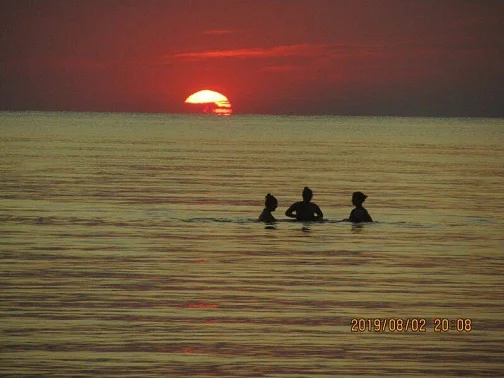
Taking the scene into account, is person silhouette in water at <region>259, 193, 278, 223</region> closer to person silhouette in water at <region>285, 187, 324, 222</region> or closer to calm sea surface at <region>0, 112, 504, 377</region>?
calm sea surface at <region>0, 112, 504, 377</region>

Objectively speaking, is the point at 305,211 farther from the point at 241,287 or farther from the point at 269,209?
the point at 241,287

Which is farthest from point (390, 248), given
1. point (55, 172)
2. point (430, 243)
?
point (55, 172)

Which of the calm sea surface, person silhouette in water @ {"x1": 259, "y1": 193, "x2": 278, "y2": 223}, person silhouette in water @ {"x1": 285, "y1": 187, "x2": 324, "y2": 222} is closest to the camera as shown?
the calm sea surface

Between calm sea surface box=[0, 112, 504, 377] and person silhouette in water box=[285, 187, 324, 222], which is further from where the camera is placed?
person silhouette in water box=[285, 187, 324, 222]

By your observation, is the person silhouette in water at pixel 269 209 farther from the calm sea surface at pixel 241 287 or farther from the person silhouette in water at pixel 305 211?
the person silhouette in water at pixel 305 211

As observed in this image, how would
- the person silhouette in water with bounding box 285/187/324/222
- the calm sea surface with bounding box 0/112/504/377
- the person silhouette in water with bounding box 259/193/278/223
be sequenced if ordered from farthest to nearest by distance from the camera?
the person silhouette in water with bounding box 285/187/324/222
the person silhouette in water with bounding box 259/193/278/223
the calm sea surface with bounding box 0/112/504/377

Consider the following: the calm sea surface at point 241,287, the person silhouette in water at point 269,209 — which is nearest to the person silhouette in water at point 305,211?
the calm sea surface at point 241,287

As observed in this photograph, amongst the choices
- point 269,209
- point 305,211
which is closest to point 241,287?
point 269,209

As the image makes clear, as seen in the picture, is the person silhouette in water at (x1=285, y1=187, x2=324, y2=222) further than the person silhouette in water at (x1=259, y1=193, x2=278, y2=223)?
Yes

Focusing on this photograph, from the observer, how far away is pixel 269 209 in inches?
1144

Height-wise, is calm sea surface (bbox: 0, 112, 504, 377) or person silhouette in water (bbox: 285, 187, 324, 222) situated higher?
person silhouette in water (bbox: 285, 187, 324, 222)

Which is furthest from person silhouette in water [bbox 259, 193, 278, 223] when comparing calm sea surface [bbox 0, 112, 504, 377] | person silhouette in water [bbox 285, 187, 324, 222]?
person silhouette in water [bbox 285, 187, 324, 222]

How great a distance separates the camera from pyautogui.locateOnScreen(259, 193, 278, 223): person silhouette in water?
28.6 m

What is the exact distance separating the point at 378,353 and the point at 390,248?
10.8 metres
